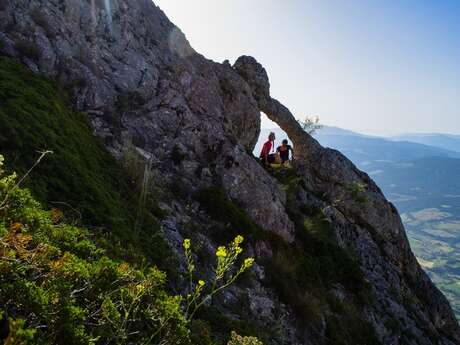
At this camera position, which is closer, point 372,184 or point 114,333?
point 114,333

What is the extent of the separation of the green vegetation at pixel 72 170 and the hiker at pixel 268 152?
15.5 meters

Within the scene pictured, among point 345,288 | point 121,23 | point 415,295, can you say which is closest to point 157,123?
point 121,23

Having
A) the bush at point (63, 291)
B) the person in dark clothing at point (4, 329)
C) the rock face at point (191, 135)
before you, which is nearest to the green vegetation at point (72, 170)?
the rock face at point (191, 135)

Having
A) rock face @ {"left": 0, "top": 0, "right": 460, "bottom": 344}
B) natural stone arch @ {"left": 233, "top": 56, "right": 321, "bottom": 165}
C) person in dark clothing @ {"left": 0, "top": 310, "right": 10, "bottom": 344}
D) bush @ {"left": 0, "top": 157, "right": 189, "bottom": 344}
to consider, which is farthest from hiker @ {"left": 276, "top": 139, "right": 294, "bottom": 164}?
person in dark clothing @ {"left": 0, "top": 310, "right": 10, "bottom": 344}

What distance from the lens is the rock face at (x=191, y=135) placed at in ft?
47.8

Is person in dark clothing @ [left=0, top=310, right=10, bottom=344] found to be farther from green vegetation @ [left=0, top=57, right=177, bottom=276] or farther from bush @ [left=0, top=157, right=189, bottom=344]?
green vegetation @ [left=0, top=57, right=177, bottom=276]

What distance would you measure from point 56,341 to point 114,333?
0.71 metres

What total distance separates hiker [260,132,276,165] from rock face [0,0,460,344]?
1.80 metres

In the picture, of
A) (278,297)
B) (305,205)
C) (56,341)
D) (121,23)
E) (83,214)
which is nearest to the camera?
(56,341)

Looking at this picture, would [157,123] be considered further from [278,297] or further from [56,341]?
[56,341]

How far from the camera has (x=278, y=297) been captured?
1329cm

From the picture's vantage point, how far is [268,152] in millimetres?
27812

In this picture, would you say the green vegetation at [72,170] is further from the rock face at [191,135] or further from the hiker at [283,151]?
the hiker at [283,151]

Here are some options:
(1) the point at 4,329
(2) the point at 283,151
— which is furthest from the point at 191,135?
(1) the point at 4,329
